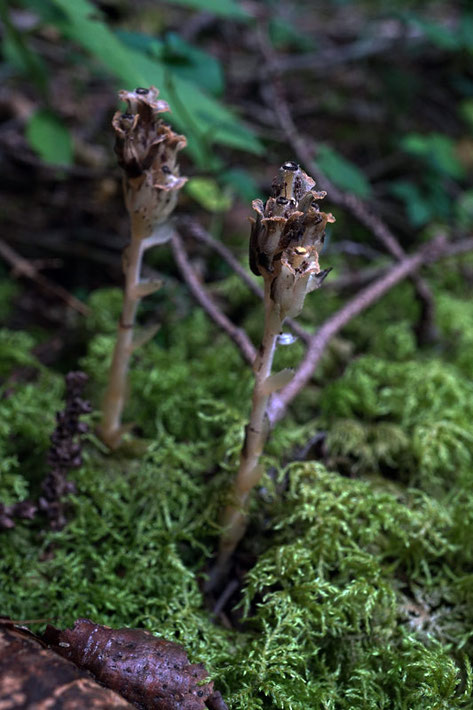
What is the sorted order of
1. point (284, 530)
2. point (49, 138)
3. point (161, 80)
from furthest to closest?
point (49, 138), point (161, 80), point (284, 530)

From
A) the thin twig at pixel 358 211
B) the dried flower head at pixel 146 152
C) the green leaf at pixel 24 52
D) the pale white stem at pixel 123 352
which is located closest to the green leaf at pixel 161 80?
the green leaf at pixel 24 52

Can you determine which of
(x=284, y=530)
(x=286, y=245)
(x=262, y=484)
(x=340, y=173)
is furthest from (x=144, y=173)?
(x=340, y=173)

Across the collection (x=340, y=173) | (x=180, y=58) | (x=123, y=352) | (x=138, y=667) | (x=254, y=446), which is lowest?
(x=138, y=667)

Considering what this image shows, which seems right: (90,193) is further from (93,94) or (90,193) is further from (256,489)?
(256,489)

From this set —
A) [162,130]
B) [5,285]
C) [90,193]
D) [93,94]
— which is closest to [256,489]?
[162,130]

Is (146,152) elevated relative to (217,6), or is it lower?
lower

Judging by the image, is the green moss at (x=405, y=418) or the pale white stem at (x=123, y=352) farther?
the green moss at (x=405, y=418)

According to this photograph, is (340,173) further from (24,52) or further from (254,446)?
(254,446)

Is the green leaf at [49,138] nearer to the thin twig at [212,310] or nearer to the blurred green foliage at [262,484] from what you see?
the blurred green foliage at [262,484]
